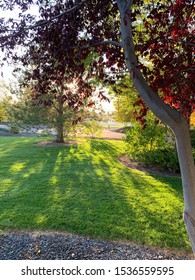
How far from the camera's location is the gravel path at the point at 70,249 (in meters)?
2.69

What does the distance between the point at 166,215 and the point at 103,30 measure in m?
3.20

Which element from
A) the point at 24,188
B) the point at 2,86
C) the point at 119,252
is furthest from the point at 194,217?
the point at 2,86

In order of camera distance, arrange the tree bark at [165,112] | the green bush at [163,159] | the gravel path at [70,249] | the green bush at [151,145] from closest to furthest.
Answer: the tree bark at [165,112], the gravel path at [70,249], the green bush at [163,159], the green bush at [151,145]

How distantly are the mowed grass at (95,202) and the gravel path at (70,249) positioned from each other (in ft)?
0.62

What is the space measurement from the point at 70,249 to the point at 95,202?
162 centimetres

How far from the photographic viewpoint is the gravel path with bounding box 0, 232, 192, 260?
2689mm

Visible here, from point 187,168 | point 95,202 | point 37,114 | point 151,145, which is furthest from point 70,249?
point 37,114

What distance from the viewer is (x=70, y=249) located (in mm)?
2836

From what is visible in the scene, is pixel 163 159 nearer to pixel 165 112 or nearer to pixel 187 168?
pixel 187 168

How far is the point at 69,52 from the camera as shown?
2291mm

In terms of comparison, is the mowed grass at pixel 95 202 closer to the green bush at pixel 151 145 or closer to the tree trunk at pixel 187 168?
the green bush at pixel 151 145

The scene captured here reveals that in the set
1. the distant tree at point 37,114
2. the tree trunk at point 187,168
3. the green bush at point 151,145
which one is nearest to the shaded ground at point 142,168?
the green bush at point 151,145

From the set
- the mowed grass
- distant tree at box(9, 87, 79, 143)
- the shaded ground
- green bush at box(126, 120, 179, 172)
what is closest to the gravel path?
the mowed grass

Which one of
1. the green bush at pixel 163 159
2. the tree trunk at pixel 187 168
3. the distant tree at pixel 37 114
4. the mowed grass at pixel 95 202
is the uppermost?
the distant tree at pixel 37 114
